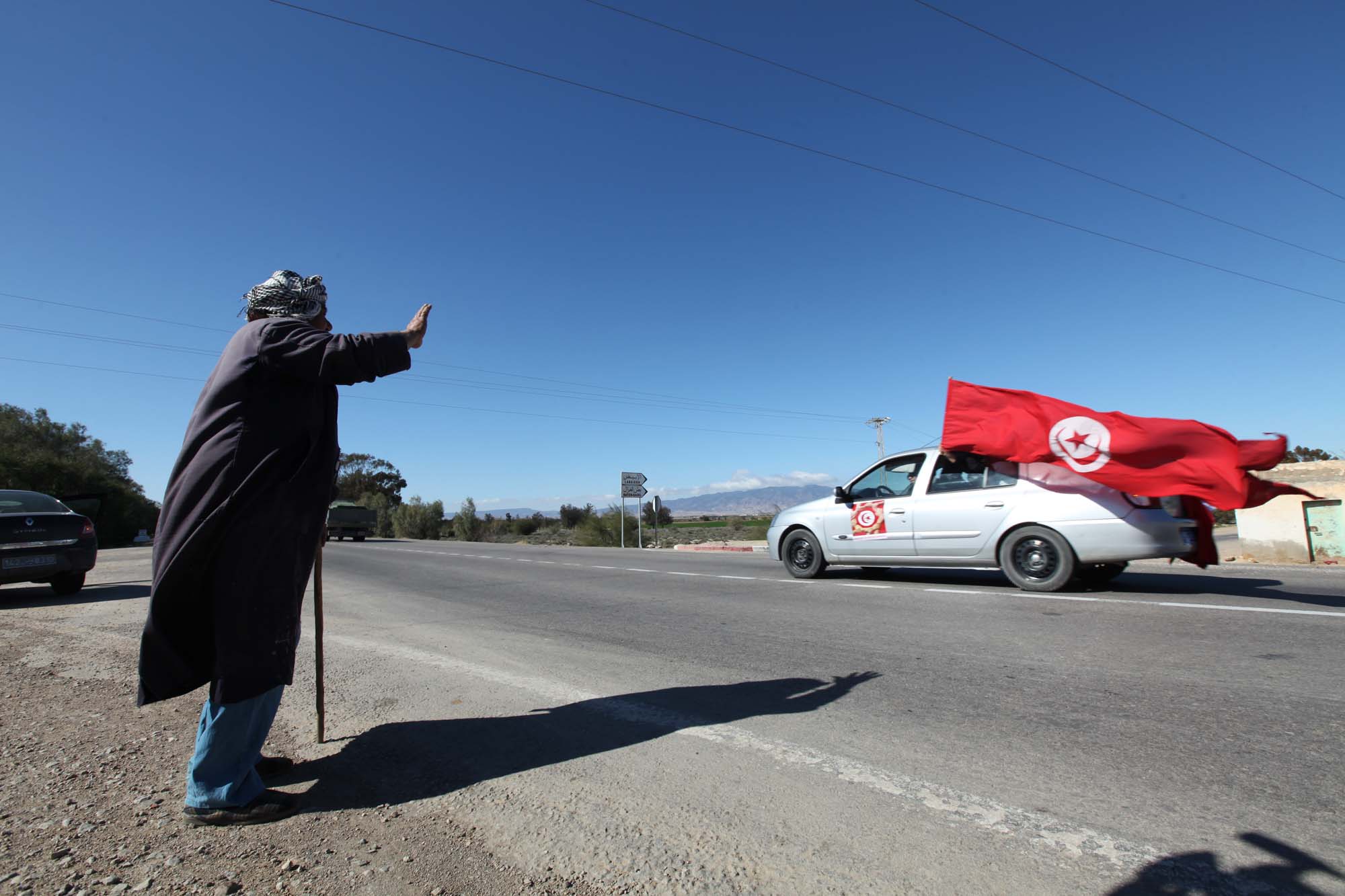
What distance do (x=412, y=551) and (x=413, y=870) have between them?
2051 centimetres

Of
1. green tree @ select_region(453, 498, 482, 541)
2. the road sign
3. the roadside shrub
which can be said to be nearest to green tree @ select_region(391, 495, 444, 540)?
green tree @ select_region(453, 498, 482, 541)

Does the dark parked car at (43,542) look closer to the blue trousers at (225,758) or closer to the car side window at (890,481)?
the blue trousers at (225,758)

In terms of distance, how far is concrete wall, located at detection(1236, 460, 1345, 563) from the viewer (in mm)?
10930

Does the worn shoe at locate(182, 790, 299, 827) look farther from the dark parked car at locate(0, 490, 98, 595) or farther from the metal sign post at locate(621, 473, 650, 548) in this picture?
the metal sign post at locate(621, 473, 650, 548)

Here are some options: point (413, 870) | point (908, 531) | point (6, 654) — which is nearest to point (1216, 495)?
point (908, 531)

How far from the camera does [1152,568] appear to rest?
33.9 ft

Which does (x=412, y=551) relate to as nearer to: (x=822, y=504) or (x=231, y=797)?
(x=822, y=504)

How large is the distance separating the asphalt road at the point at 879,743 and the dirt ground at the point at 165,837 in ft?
0.51

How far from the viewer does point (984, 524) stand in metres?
8.12

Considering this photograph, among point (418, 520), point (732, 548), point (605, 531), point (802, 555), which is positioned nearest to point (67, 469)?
point (418, 520)

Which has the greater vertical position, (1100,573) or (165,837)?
(1100,573)

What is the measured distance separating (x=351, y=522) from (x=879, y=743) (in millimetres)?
34090

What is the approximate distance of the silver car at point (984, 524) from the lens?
727cm

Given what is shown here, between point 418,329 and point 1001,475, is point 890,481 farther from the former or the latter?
point 418,329
